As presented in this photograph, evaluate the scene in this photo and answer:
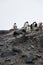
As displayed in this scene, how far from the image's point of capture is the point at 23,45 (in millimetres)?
30703

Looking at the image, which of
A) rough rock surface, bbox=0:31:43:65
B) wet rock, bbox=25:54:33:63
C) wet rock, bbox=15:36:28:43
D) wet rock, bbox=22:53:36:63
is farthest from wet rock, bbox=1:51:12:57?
wet rock, bbox=15:36:28:43

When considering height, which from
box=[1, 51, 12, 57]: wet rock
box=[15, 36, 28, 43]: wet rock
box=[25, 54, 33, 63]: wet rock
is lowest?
box=[25, 54, 33, 63]: wet rock

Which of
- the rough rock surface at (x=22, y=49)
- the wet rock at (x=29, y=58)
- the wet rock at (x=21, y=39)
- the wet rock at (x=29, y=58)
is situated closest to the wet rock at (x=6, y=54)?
the rough rock surface at (x=22, y=49)

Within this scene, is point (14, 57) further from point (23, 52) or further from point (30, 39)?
point (30, 39)

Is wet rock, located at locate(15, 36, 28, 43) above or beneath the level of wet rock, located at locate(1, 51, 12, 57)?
above

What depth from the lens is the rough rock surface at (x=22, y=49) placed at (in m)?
26.3

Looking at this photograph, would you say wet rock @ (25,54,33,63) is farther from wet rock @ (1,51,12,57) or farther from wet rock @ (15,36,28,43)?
wet rock @ (15,36,28,43)

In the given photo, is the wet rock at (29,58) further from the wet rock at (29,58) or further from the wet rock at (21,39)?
the wet rock at (21,39)

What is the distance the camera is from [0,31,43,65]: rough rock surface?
Answer: 86.3ft

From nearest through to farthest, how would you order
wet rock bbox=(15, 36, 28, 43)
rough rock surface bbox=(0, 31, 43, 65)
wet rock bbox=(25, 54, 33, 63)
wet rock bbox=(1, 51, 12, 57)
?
wet rock bbox=(25, 54, 33, 63)
rough rock surface bbox=(0, 31, 43, 65)
wet rock bbox=(1, 51, 12, 57)
wet rock bbox=(15, 36, 28, 43)

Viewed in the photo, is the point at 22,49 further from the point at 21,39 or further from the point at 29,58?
the point at 21,39

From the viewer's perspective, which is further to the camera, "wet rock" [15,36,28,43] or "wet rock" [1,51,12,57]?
"wet rock" [15,36,28,43]

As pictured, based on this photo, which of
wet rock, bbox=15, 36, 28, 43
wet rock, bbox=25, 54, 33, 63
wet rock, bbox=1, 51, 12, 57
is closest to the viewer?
wet rock, bbox=25, 54, 33, 63

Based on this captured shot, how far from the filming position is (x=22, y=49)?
95.6ft
